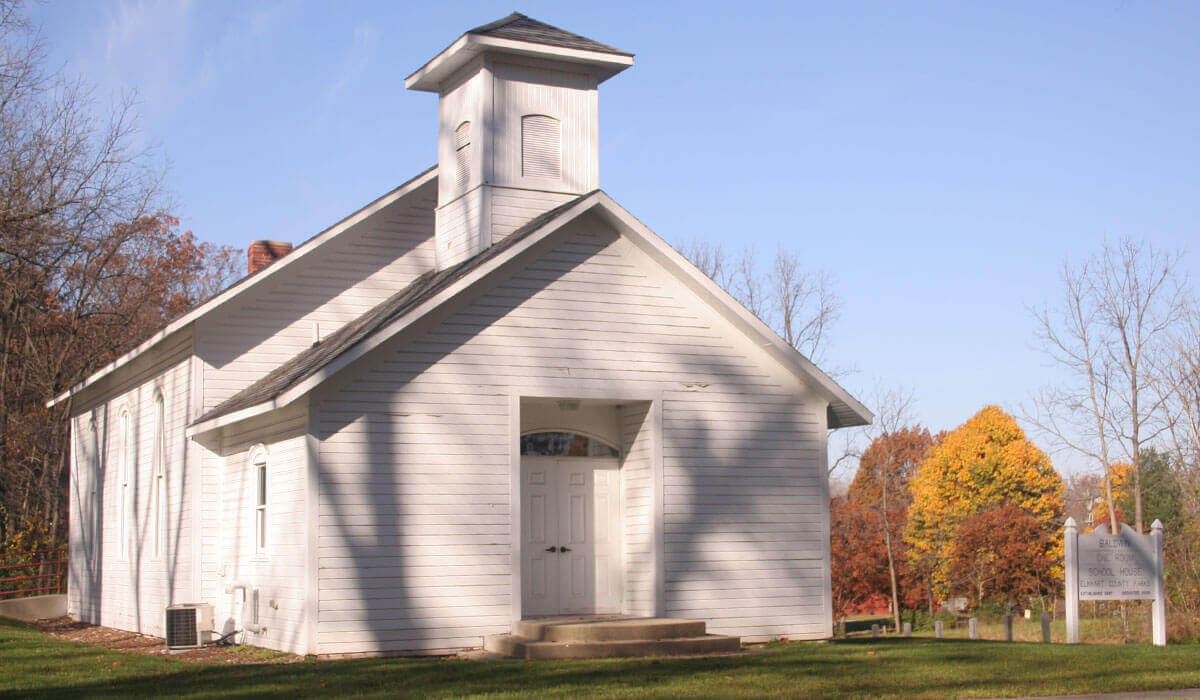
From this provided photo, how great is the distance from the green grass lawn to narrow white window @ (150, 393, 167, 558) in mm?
4987

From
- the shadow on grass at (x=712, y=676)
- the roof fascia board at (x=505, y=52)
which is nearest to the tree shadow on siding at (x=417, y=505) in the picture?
the shadow on grass at (x=712, y=676)

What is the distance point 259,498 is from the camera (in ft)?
59.2

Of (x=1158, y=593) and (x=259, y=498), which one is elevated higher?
(x=259, y=498)

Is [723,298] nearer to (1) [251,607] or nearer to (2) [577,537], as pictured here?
(2) [577,537]

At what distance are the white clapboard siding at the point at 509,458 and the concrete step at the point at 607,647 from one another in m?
0.85

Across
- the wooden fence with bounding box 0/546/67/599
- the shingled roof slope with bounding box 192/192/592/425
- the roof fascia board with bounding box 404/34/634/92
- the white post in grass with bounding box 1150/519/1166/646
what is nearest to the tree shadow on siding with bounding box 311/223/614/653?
the shingled roof slope with bounding box 192/192/592/425

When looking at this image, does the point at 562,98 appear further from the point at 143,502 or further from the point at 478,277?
the point at 143,502

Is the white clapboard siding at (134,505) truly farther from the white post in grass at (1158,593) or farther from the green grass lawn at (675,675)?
the white post in grass at (1158,593)

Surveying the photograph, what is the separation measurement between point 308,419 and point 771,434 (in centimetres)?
646

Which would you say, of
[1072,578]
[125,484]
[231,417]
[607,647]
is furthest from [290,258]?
[1072,578]

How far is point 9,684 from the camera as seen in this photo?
1370cm

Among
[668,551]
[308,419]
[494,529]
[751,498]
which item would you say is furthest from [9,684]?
[751,498]

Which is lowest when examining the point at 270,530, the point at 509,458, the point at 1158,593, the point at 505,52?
the point at 1158,593

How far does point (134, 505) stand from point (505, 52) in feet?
34.9
